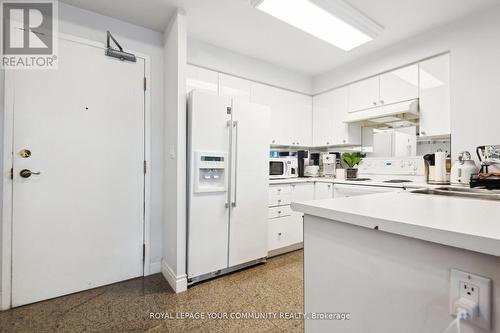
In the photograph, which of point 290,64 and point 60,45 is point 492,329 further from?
point 290,64

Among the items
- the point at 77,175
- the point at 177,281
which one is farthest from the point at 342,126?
the point at 77,175

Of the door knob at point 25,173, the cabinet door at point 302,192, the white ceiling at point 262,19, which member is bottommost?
the cabinet door at point 302,192

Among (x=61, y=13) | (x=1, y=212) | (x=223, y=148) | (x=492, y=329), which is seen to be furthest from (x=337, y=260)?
(x=61, y=13)

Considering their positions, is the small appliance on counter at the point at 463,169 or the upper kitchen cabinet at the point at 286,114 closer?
the small appliance on counter at the point at 463,169

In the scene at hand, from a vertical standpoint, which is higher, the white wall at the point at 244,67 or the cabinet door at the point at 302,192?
the white wall at the point at 244,67

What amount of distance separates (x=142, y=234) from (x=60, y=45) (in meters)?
1.81

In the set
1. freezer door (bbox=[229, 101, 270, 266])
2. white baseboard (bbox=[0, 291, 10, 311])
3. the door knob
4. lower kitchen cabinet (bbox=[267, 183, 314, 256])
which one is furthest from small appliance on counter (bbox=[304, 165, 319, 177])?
white baseboard (bbox=[0, 291, 10, 311])

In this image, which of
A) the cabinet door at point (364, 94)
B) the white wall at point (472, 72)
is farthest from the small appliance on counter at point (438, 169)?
the cabinet door at point (364, 94)

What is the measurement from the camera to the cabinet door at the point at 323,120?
135 inches

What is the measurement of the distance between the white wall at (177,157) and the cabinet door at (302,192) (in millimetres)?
1418

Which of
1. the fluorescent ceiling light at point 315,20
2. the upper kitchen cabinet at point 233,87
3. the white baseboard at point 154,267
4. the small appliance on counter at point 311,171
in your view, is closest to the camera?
the fluorescent ceiling light at point 315,20

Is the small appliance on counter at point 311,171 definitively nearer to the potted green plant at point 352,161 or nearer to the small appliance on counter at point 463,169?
the potted green plant at point 352,161

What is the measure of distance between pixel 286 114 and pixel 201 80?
4.44 ft

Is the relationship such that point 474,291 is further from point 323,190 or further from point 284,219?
point 323,190
